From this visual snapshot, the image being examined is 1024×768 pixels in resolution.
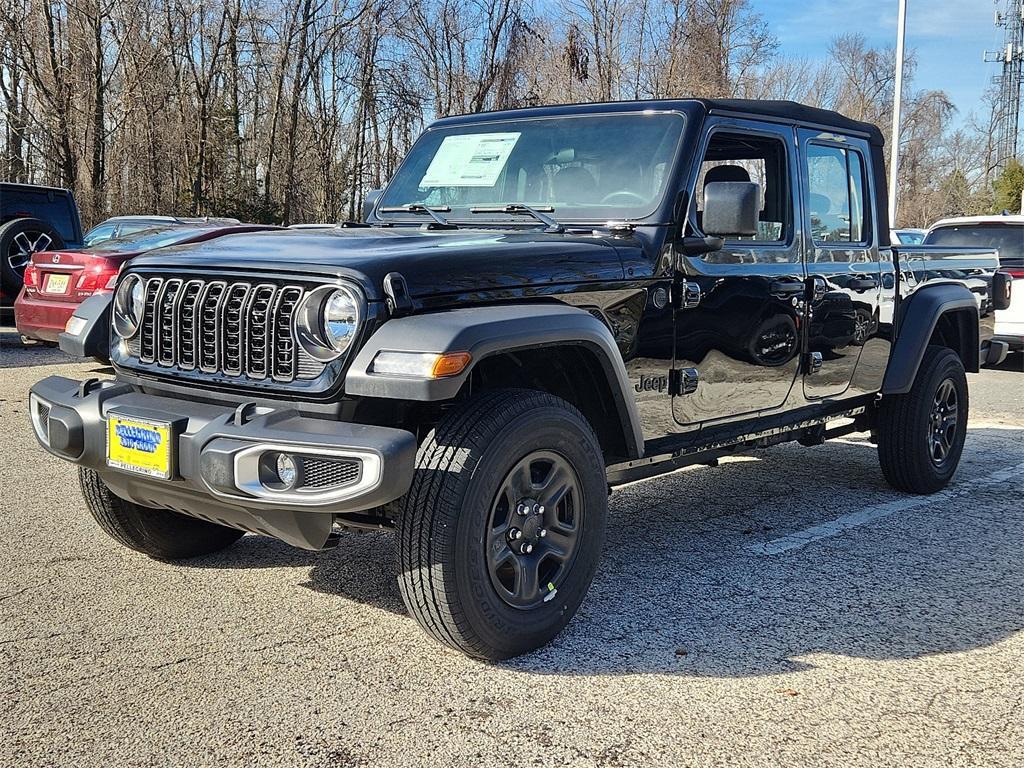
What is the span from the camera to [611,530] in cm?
525

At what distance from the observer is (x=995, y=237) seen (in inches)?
486

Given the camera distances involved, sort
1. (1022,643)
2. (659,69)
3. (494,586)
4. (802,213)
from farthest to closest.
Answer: (659,69), (802,213), (1022,643), (494,586)

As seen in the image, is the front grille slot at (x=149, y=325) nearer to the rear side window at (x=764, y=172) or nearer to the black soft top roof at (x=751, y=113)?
the black soft top roof at (x=751, y=113)

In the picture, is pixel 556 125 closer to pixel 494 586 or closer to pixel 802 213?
pixel 802 213

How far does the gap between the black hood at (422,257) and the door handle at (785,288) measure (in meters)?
1.04

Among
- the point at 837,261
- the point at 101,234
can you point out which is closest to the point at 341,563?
Result: the point at 837,261

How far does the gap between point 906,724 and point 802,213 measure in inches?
104

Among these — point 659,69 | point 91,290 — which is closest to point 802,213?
point 91,290

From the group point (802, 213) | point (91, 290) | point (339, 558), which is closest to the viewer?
point (339, 558)

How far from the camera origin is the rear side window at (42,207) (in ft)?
42.5

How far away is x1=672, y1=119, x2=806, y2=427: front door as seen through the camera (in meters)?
4.35

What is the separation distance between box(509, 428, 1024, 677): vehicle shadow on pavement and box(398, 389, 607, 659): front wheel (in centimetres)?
21

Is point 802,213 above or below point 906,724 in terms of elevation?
above

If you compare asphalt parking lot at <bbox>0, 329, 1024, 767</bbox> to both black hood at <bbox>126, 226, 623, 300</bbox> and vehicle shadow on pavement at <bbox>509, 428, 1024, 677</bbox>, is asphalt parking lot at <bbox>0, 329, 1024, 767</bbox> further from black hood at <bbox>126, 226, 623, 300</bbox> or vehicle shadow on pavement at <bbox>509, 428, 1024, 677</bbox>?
black hood at <bbox>126, 226, 623, 300</bbox>
